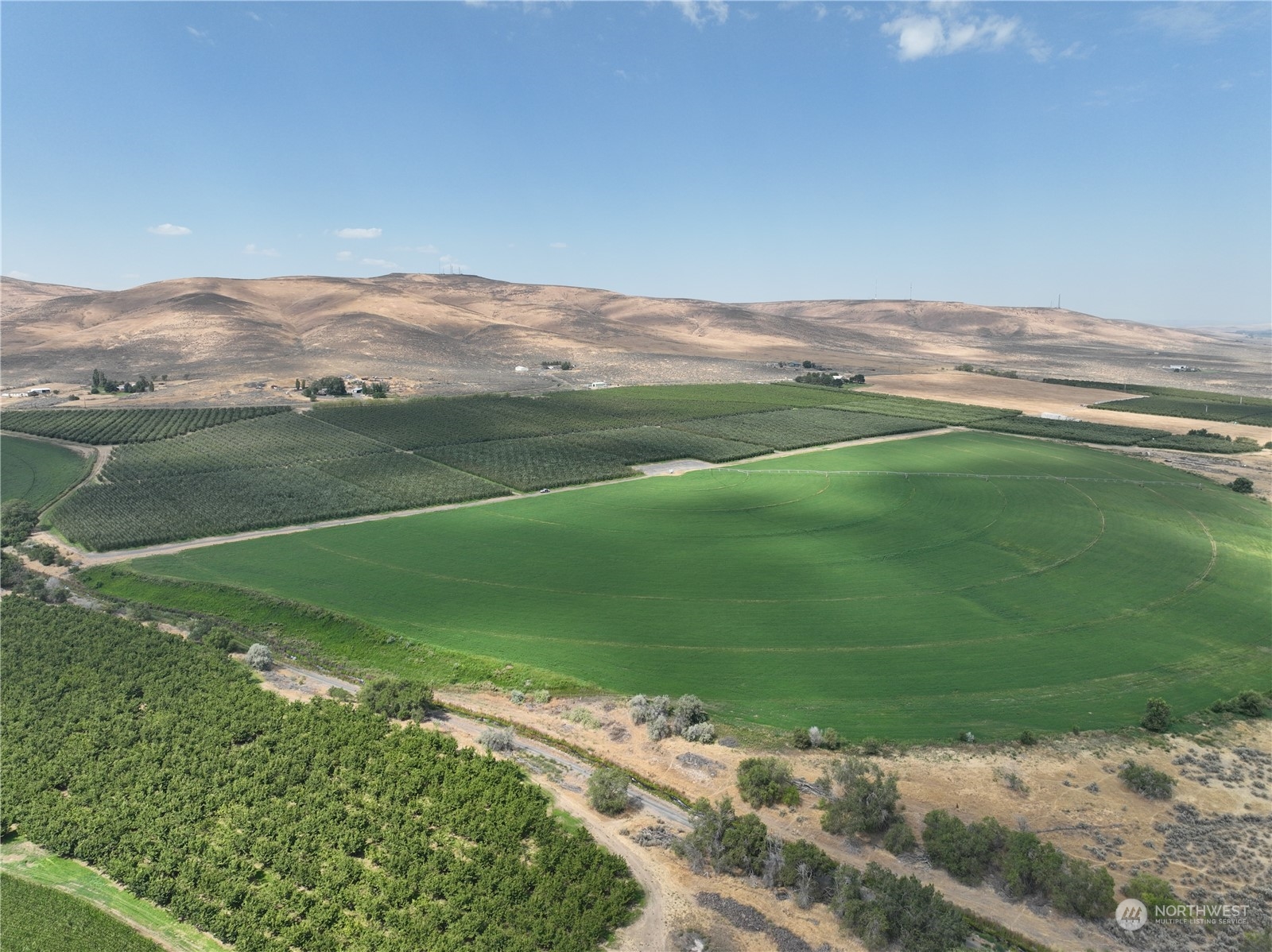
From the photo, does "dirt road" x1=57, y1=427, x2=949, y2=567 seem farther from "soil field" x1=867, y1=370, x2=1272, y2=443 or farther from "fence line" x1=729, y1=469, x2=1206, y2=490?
"soil field" x1=867, y1=370, x2=1272, y2=443

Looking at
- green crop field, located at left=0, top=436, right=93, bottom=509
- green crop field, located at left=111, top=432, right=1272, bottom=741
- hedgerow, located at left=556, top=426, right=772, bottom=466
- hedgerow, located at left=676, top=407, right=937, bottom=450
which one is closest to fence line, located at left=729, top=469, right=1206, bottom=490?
green crop field, located at left=111, top=432, right=1272, bottom=741

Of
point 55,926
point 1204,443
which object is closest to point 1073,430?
point 1204,443

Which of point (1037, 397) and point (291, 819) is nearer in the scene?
point (291, 819)

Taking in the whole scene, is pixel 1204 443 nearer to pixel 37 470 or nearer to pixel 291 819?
pixel 291 819

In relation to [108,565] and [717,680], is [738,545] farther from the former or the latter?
[108,565]

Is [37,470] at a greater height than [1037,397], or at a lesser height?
lesser

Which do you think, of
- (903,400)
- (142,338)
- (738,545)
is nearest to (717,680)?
(738,545)
